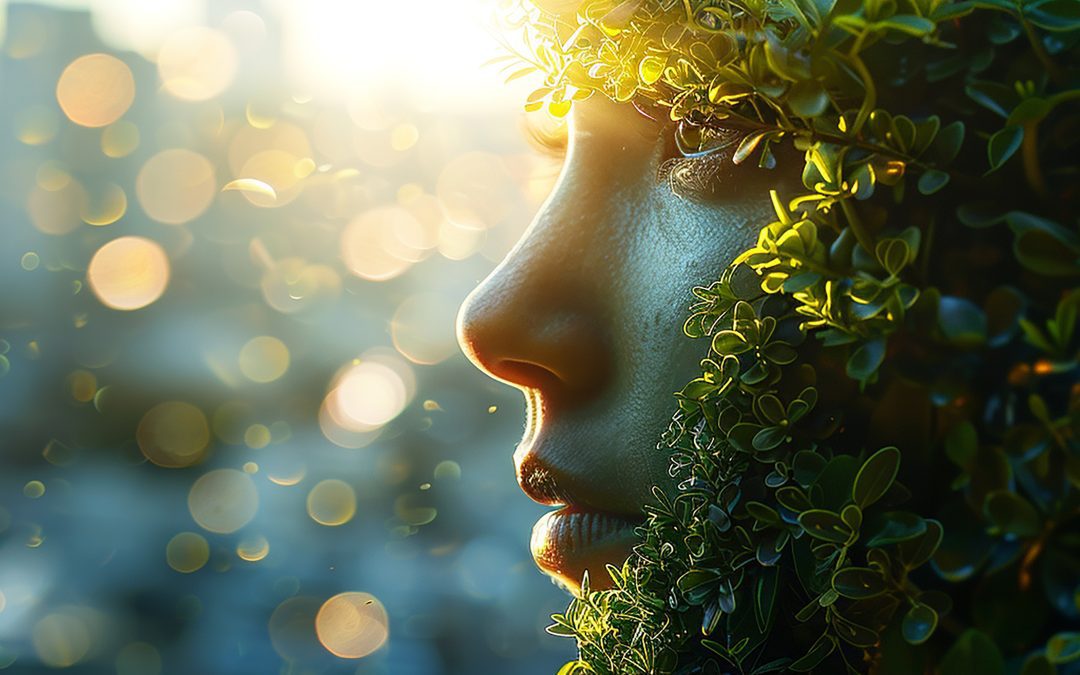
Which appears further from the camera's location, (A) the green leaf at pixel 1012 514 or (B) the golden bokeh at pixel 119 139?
(B) the golden bokeh at pixel 119 139

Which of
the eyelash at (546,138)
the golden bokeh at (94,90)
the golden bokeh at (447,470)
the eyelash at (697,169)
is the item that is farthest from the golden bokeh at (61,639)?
the eyelash at (697,169)

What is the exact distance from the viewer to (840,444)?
2.73 feet

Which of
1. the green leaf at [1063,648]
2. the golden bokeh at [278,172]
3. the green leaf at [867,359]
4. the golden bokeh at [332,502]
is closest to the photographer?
the green leaf at [1063,648]

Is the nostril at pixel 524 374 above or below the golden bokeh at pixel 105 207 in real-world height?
above

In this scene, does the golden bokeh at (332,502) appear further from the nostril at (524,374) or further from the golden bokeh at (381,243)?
the nostril at (524,374)

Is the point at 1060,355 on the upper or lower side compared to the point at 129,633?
upper

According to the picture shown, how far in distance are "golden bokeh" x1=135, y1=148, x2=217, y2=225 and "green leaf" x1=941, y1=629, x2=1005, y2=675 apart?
24.9ft

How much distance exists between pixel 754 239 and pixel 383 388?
18.6 feet

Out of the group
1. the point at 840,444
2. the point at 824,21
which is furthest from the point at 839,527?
the point at 824,21

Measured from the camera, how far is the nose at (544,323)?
3.75 feet

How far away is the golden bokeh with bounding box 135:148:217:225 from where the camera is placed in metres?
7.79

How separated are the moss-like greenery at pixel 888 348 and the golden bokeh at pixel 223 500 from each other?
6.69 metres

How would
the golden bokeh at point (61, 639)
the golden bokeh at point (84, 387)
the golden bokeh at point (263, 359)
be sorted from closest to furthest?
the golden bokeh at point (61, 639), the golden bokeh at point (263, 359), the golden bokeh at point (84, 387)

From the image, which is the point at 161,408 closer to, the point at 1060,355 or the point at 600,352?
the point at 600,352
